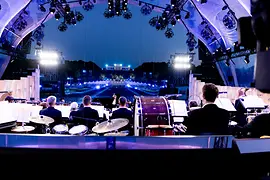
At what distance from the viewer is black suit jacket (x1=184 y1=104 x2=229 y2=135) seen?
362 centimetres

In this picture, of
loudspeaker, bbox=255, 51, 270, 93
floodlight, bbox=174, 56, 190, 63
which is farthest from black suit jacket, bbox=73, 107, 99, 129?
floodlight, bbox=174, 56, 190, 63

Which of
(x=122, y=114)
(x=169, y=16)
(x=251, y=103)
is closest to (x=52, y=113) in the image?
(x=122, y=114)

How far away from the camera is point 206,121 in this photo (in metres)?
3.62

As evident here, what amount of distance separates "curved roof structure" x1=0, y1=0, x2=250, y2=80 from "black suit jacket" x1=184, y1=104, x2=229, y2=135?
12.1 meters

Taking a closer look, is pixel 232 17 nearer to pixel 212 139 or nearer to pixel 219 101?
pixel 219 101

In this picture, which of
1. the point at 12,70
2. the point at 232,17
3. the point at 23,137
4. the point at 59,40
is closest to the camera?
the point at 23,137

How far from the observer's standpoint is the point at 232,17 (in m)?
15.7

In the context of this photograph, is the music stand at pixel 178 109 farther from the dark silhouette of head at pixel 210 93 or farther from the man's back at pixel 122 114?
the dark silhouette of head at pixel 210 93

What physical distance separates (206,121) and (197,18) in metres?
18.7

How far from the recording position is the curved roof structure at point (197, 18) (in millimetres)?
15963

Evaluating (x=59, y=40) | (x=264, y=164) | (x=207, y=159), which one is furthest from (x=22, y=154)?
(x=59, y=40)

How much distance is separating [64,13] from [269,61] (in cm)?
1630

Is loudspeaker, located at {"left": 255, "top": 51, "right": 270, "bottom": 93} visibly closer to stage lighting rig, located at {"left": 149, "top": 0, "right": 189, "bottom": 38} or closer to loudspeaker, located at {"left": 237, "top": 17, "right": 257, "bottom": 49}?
loudspeaker, located at {"left": 237, "top": 17, "right": 257, "bottom": 49}

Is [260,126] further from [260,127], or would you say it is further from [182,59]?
[182,59]
